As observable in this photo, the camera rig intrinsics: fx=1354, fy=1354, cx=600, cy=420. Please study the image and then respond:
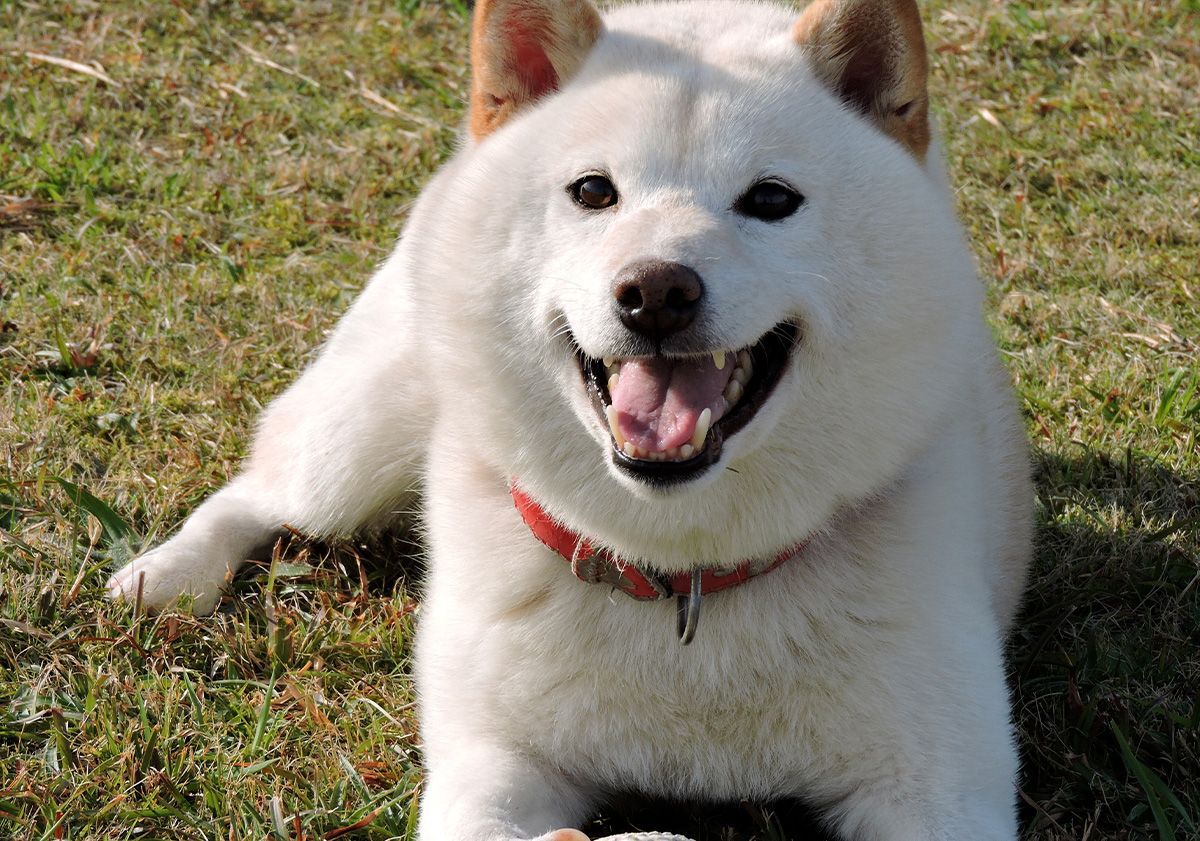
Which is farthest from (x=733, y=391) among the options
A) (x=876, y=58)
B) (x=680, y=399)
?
(x=876, y=58)

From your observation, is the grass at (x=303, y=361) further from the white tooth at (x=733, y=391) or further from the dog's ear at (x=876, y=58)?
the dog's ear at (x=876, y=58)

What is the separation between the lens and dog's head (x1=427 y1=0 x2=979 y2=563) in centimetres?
232

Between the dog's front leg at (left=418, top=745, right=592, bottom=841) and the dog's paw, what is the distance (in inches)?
38.3

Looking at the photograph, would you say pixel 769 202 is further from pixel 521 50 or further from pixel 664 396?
pixel 521 50

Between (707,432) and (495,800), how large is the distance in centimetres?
82

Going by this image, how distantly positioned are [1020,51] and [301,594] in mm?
4384

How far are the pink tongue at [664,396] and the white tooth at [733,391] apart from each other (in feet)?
0.03

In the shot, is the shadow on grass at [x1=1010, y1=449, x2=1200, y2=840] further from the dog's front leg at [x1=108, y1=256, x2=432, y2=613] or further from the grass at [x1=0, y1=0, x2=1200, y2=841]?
the dog's front leg at [x1=108, y1=256, x2=432, y2=613]

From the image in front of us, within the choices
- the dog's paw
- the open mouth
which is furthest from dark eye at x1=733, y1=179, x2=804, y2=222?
the dog's paw

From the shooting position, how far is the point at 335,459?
3568 mm

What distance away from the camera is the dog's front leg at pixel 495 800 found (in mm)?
2490

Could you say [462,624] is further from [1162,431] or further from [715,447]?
[1162,431]

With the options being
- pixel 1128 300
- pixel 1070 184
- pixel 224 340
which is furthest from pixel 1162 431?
pixel 224 340

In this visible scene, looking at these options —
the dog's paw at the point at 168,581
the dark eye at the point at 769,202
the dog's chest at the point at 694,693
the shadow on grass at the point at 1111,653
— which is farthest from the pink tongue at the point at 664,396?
the dog's paw at the point at 168,581
